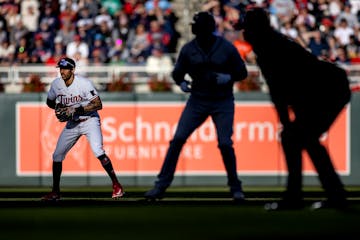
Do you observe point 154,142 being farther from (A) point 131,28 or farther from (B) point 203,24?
(B) point 203,24

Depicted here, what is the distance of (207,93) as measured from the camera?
38.1 ft

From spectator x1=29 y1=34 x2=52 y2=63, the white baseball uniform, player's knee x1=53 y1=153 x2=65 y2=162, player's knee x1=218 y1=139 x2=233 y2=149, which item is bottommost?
player's knee x1=53 y1=153 x2=65 y2=162

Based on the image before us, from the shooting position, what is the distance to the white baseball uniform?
1223 cm

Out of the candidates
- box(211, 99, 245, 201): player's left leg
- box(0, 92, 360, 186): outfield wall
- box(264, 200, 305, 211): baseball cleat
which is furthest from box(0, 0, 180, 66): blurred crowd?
box(264, 200, 305, 211): baseball cleat

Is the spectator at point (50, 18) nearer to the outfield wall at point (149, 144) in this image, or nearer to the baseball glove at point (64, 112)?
the outfield wall at point (149, 144)

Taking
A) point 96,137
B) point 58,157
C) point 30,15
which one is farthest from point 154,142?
point 58,157

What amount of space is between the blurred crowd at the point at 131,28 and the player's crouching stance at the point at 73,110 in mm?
7267

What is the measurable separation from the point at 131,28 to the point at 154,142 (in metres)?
3.78

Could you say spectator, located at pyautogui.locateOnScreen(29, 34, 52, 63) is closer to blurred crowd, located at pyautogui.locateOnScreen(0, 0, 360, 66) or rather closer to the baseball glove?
blurred crowd, located at pyautogui.locateOnScreen(0, 0, 360, 66)

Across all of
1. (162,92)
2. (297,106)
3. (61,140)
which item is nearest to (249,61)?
(162,92)

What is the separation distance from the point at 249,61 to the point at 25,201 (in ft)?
27.9

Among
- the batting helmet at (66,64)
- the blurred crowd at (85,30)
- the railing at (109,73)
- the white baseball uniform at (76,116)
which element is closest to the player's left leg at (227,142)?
the white baseball uniform at (76,116)

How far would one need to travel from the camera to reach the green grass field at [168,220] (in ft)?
27.1

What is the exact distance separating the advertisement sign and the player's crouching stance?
17.1 ft
